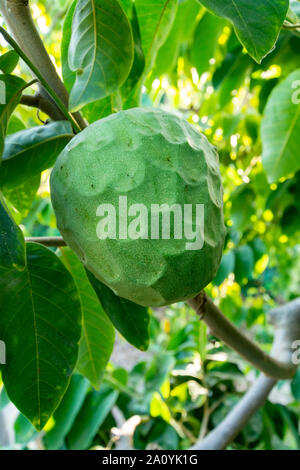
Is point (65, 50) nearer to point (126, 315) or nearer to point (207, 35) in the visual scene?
point (126, 315)

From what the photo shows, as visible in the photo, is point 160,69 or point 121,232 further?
point 160,69

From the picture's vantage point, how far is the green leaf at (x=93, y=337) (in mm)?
773

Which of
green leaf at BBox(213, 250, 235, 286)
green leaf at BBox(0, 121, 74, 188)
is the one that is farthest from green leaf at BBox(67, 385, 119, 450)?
green leaf at BBox(0, 121, 74, 188)

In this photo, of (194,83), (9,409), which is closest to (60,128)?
(194,83)

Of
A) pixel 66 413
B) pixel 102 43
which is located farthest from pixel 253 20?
pixel 66 413

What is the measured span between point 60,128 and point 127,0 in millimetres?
266

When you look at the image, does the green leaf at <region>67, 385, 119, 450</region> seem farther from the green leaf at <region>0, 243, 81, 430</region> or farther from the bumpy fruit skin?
the bumpy fruit skin

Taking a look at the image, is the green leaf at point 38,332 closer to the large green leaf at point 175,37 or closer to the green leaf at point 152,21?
the green leaf at point 152,21

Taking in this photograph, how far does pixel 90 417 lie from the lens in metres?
1.23

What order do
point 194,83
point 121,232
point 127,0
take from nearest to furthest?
point 121,232 < point 127,0 < point 194,83

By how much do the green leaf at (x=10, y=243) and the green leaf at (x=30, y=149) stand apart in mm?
139

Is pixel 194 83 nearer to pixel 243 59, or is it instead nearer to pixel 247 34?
pixel 243 59

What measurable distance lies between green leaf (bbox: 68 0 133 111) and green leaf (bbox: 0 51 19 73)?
0.20ft

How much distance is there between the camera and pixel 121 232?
462mm
